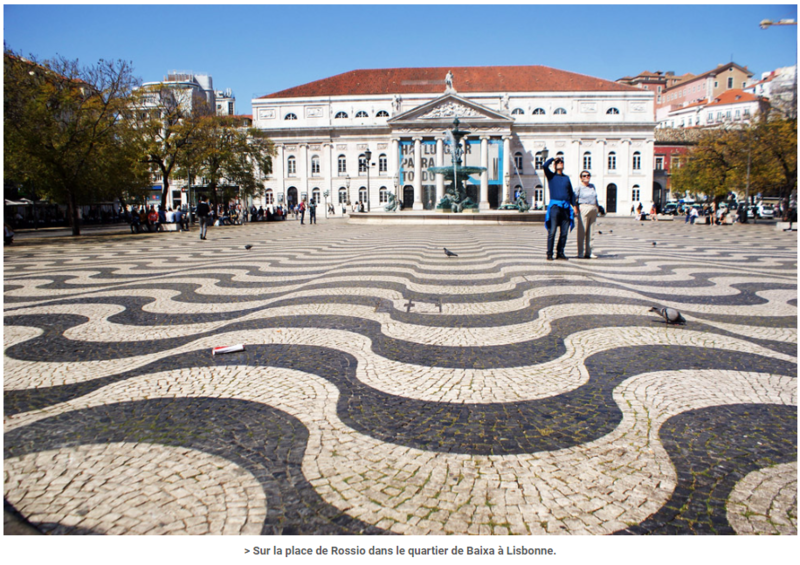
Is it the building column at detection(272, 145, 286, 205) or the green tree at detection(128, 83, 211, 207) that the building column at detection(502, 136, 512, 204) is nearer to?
the building column at detection(272, 145, 286, 205)

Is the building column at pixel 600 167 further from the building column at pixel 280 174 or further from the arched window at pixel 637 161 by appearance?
the building column at pixel 280 174

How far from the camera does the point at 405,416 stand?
2803 millimetres

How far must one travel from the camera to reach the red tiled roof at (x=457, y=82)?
68625 mm

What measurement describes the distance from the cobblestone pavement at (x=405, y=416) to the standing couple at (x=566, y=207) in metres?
3.51

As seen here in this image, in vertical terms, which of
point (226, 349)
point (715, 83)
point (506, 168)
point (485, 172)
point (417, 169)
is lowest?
point (226, 349)

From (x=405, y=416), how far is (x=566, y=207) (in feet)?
24.8

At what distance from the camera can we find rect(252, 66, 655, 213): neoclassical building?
65.2m

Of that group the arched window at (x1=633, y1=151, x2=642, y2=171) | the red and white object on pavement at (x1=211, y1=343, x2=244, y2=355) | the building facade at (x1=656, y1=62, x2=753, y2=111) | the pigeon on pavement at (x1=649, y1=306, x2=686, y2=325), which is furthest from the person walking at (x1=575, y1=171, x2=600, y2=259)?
the building facade at (x1=656, y1=62, x2=753, y2=111)

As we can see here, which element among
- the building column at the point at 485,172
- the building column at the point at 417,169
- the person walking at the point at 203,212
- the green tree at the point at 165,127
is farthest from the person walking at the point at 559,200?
the building column at the point at 417,169

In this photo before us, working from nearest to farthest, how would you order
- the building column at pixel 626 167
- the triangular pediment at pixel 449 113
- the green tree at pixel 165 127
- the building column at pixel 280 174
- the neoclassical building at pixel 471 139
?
1. the green tree at pixel 165 127
2. the triangular pediment at pixel 449 113
3. the neoclassical building at pixel 471 139
4. the building column at pixel 626 167
5. the building column at pixel 280 174

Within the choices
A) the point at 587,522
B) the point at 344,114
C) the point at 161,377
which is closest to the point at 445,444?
the point at 587,522

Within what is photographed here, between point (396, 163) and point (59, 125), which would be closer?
point (59, 125)

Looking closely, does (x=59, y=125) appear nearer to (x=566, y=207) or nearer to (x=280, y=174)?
(x=566, y=207)

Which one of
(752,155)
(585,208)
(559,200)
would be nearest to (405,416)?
(559,200)
